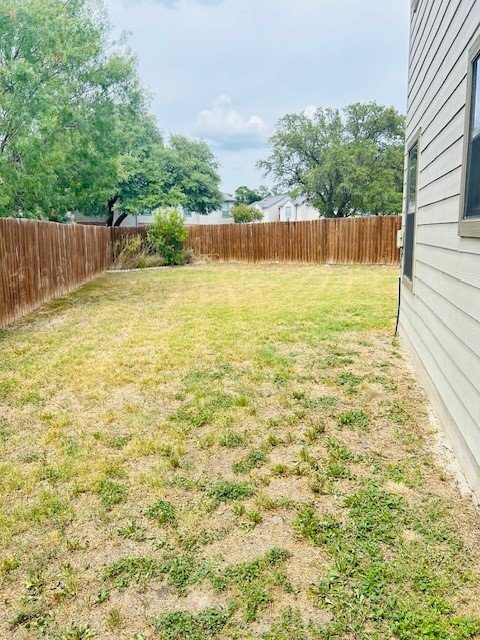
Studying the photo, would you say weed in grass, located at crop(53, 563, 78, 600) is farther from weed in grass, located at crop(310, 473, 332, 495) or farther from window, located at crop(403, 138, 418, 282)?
window, located at crop(403, 138, 418, 282)

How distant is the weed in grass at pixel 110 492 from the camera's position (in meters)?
2.18

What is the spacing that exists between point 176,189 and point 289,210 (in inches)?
608

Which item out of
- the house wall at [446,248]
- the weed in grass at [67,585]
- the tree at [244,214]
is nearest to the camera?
the weed in grass at [67,585]

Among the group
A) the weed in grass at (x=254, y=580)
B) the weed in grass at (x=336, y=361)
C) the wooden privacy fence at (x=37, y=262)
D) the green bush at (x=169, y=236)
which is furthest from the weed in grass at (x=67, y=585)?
the green bush at (x=169, y=236)

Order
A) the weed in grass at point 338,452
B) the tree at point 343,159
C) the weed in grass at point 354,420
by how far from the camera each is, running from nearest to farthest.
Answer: the weed in grass at point 338,452 < the weed in grass at point 354,420 < the tree at point 343,159

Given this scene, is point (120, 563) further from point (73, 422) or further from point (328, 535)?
point (73, 422)

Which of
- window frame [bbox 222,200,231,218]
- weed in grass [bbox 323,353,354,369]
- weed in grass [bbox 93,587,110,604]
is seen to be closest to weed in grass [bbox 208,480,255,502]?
weed in grass [bbox 93,587,110,604]

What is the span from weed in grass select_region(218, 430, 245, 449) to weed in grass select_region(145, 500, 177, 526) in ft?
2.08

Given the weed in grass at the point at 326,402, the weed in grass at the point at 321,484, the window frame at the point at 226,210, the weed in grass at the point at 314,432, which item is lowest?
the weed in grass at the point at 321,484

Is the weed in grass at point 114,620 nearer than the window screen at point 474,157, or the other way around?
the weed in grass at point 114,620

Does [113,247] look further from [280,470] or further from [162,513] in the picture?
[162,513]

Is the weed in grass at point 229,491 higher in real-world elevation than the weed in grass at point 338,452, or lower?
lower

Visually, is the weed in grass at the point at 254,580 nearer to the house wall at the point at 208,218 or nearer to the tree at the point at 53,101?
the tree at the point at 53,101

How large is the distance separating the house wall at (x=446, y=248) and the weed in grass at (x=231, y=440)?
1241 mm
